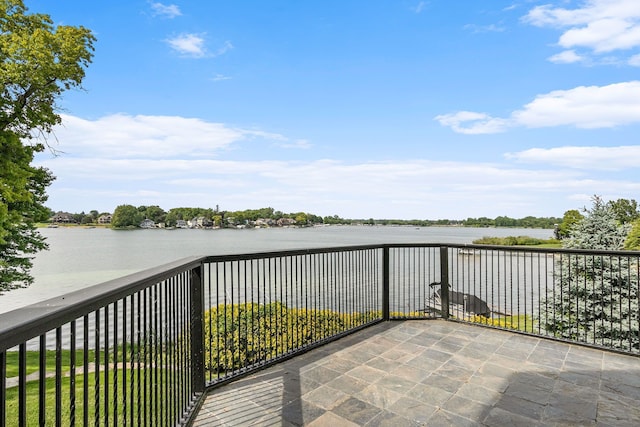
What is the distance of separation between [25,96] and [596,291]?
47.2ft

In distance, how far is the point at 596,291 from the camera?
16.7 ft

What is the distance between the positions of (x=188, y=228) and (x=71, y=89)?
52066mm

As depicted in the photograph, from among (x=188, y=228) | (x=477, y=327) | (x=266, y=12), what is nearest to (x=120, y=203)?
(x=188, y=228)

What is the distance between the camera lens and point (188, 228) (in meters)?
59.7

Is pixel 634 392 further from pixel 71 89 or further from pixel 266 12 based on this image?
pixel 71 89

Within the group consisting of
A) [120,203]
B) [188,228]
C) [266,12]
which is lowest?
[188,228]

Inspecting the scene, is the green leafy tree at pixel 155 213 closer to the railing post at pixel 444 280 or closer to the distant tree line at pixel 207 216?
the distant tree line at pixel 207 216

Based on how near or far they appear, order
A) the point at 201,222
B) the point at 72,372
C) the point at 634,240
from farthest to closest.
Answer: the point at 201,222
the point at 634,240
the point at 72,372

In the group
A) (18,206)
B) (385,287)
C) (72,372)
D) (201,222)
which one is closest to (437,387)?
(385,287)

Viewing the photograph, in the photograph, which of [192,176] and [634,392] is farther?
[192,176]

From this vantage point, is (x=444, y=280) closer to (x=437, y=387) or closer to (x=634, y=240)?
(x=437, y=387)

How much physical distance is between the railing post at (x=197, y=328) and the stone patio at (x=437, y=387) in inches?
7.0

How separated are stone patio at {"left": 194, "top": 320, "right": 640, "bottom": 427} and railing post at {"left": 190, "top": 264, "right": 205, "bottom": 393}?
0.59ft

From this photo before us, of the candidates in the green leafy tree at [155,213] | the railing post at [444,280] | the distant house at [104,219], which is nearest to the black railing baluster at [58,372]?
the railing post at [444,280]
